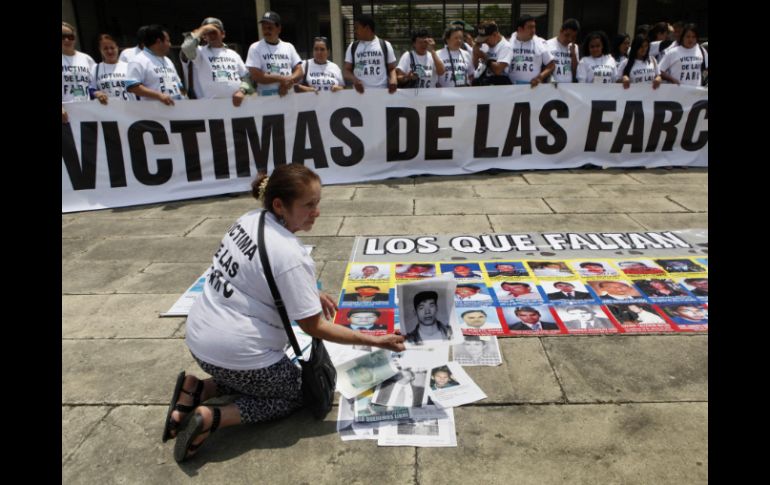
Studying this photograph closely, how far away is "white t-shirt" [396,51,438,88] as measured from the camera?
22.6 feet

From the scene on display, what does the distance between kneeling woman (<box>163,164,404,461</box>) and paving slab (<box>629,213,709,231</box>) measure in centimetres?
359

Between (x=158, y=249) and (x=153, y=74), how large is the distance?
2546mm

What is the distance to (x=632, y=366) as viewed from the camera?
101 inches

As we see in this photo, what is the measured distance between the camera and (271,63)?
6406 millimetres

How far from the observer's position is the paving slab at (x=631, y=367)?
2365 mm

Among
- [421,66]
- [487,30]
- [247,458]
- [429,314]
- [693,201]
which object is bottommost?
[247,458]

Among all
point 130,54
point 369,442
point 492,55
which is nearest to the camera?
point 369,442

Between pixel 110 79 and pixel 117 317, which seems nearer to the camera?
pixel 117 317

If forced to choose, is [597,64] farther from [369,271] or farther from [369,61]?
[369,271]

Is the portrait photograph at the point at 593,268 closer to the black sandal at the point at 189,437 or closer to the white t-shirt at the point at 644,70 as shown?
the black sandal at the point at 189,437

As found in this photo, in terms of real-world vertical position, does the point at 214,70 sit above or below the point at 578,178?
above

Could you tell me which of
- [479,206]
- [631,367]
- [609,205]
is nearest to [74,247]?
[479,206]

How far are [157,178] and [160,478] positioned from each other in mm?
4879
